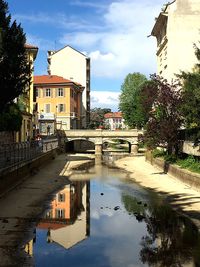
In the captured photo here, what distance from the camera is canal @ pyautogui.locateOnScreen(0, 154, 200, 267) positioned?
1694 cm

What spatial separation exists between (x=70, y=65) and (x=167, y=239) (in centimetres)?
11217

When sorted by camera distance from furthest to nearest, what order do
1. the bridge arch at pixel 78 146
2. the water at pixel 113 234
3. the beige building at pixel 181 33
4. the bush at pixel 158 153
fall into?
1. the bridge arch at pixel 78 146
2. the beige building at pixel 181 33
3. the bush at pixel 158 153
4. the water at pixel 113 234

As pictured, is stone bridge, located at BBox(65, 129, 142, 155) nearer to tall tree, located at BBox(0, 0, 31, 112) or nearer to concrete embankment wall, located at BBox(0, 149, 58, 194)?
concrete embankment wall, located at BBox(0, 149, 58, 194)

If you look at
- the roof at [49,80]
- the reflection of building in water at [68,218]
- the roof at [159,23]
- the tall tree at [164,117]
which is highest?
the roof at [159,23]

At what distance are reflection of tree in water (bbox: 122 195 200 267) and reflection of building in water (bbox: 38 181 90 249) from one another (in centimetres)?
281

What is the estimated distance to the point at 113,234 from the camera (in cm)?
2102

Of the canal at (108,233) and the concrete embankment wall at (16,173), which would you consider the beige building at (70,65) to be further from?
the canal at (108,233)

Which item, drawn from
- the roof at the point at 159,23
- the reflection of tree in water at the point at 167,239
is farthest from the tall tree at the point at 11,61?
the roof at the point at 159,23

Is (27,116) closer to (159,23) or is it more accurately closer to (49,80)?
(159,23)

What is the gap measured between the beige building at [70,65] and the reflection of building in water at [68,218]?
9441 centimetres

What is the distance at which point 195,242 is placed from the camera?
62.6 ft

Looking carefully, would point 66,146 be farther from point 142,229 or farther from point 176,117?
point 142,229

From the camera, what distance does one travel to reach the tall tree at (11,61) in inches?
1113

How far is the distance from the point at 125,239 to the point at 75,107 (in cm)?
9750
